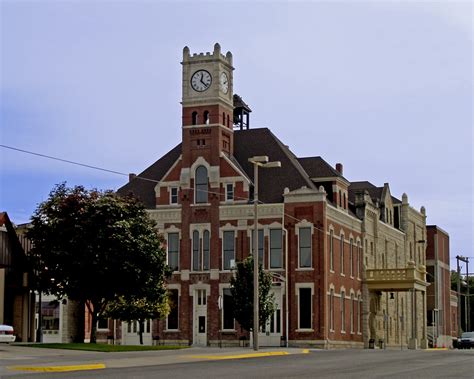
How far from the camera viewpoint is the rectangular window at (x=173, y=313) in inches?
2591

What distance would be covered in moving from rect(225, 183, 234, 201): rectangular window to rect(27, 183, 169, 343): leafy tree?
54.8 feet

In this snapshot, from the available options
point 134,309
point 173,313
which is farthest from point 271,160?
point 134,309

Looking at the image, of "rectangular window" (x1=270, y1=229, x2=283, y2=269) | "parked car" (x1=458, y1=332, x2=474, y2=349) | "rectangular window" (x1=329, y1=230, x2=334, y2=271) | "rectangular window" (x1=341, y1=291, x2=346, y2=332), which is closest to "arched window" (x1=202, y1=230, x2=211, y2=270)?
"rectangular window" (x1=270, y1=229, x2=283, y2=269)

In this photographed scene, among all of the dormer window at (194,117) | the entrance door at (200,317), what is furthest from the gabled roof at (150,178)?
the entrance door at (200,317)

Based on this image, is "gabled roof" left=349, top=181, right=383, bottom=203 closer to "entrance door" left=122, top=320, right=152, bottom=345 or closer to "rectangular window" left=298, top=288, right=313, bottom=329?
"rectangular window" left=298, top=288, right=313, bottom=329

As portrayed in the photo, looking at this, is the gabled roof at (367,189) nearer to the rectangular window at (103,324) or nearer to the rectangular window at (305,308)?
the rectangular window at (305,308)

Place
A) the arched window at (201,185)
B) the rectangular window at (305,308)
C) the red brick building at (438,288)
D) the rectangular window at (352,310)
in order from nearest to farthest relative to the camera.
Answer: the rectangular window at (305,308) < the arched window at (201,185) < the rectangular window at (352,310) < the red brick building at (438,288)

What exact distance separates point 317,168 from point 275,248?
8.75 m

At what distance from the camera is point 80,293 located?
156ft

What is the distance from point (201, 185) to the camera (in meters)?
66.1

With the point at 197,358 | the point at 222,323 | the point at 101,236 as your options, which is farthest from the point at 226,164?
the point at 197,358

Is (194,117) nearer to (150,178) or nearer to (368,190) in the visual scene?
(150,178)

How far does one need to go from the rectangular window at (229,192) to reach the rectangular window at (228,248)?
2.40 meters

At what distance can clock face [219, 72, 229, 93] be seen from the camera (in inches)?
2576
